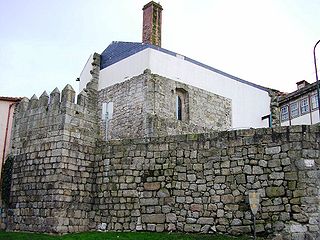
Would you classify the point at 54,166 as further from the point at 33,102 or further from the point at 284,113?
the point at 284,113

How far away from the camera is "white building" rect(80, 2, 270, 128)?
72.9 ft

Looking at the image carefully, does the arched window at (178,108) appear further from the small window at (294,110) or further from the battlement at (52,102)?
the small window at (294,110)

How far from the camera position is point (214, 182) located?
13.1 meters

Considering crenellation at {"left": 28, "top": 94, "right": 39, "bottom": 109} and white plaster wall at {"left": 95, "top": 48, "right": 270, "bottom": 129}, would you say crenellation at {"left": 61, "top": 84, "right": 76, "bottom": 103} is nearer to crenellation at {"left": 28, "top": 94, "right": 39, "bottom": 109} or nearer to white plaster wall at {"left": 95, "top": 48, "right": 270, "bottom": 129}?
crenellation at {"left": 28, "top": 94, "right": 39, "bottom": 109}

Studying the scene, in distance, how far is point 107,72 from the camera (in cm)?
2412

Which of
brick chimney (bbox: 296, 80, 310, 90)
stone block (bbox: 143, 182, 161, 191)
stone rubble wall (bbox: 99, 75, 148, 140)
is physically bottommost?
stone block (bbox: 143, 182, 161, 191)

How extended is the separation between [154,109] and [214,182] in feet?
28.0

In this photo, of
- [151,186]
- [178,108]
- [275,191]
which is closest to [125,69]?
[178,108]

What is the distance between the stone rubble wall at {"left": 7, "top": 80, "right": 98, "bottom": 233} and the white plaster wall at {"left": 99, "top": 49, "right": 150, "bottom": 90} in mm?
6952

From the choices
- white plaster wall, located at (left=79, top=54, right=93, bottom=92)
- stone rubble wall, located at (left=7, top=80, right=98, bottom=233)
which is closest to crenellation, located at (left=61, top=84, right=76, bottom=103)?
stone rubble wall, located at (left=7, top=80, right=98, bottom=233)

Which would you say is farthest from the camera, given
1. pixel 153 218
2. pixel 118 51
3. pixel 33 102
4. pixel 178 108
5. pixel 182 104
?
pixel 118 51

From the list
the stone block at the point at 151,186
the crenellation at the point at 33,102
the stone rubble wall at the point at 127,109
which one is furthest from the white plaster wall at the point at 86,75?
the stone block at the point at 151,186

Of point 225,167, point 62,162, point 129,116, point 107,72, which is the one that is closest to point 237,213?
point 225,167

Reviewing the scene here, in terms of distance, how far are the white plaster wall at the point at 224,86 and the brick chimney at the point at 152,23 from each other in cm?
193
